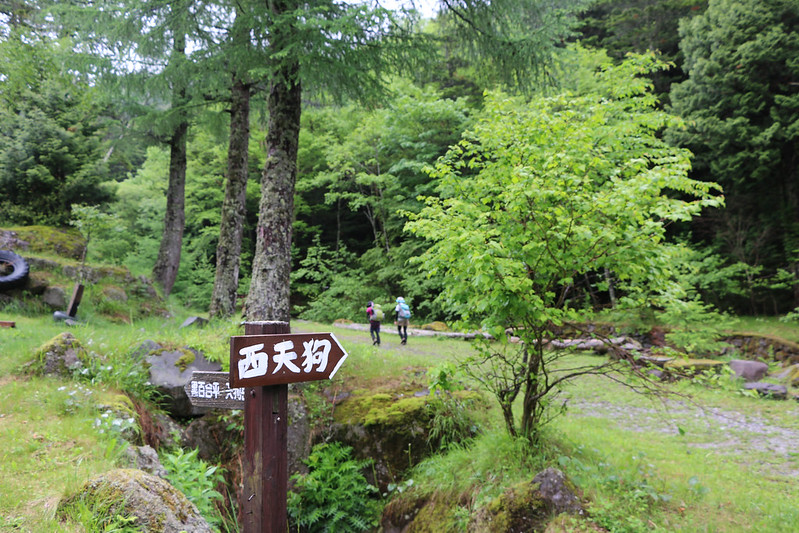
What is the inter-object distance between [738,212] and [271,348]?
1678cm

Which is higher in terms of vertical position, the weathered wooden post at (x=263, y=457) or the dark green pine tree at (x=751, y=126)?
the dark green pine tree at (x=751, y=126)

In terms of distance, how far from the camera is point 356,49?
18.6ft

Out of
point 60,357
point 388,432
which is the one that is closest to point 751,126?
point 388,432

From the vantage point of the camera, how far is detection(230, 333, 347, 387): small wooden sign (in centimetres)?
248

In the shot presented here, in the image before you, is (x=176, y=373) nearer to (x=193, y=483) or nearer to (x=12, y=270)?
(x=193, y=483)

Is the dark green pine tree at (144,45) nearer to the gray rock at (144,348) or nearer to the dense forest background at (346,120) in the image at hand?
the dense forest background at (346,120)

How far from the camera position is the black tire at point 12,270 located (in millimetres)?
8383

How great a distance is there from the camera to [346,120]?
67.5 ft

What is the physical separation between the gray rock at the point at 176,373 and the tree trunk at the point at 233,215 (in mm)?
2478

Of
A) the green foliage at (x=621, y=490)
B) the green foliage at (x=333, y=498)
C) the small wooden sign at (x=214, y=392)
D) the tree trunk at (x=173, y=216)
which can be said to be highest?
the tree trunk at (x=173, y=216)

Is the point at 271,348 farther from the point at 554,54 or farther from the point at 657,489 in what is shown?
the point at 554,54

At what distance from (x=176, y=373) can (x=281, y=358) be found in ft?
11.6

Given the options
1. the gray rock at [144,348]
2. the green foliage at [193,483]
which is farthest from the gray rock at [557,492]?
the gray rock at [144,348]

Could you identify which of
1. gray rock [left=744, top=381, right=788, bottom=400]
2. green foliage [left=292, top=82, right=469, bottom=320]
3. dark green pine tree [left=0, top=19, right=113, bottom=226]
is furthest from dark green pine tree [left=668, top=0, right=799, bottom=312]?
dark green pine tree [left=0, top=19, right=113, bottom=226]
